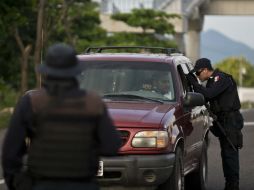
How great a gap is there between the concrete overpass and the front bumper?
66752 mm

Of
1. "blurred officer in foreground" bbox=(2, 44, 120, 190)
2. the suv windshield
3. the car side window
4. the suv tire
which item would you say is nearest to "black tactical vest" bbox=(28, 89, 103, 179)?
"blurred officer in foreground" bbox=(2, 44, 120, 190)

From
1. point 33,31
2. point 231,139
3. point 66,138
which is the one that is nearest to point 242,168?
point 231,139

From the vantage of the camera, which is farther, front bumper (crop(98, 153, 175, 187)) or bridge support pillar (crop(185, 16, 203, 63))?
bridge support pillar (crop(185, 16, 203, 63))

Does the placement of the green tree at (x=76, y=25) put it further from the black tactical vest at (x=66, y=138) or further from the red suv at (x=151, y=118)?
the black tactical vest at (x=66, y=138)

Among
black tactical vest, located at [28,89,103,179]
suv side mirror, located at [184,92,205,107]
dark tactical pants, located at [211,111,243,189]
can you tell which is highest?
black tactical vest, located at [28,89,103,179]

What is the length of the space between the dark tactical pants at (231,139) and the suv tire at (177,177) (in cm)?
151

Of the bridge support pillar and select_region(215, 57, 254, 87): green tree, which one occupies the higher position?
the bridge support pillar

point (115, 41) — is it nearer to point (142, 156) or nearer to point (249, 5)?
point (249, 5)

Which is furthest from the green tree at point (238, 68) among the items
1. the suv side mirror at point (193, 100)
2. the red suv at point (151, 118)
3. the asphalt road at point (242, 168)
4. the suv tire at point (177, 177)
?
the suv tire at point (177, 177)

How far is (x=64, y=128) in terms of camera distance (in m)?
4.96

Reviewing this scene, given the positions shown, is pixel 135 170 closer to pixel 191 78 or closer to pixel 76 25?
pixel 191 78

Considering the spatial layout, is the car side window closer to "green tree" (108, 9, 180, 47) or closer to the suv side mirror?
the suv side mirror

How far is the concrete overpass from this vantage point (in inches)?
3083

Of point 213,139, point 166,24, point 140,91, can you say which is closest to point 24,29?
point 166,24
